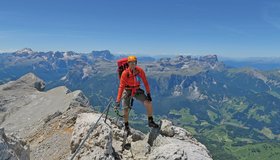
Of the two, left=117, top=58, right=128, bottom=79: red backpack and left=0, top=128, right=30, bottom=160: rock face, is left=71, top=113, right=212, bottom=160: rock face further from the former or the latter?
left=117, top=58, right=128, bottom=79: red backpack

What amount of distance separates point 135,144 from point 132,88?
3.27 m

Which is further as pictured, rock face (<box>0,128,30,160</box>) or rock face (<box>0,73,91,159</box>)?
rock face (<box>0,73,91,159</box>)

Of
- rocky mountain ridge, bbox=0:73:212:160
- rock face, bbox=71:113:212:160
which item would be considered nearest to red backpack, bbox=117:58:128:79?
rocky mountain ridge, bbox=0:73:212:160

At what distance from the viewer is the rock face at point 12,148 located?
41.2 ft

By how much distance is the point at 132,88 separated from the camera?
21.7 meters

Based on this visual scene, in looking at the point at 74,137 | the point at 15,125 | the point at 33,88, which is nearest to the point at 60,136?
the point at 74,137

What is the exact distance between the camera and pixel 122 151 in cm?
2061

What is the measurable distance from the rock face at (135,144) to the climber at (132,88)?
2.91 feet

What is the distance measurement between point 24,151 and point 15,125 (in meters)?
36.6

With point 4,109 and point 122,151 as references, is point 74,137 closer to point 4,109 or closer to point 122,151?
point 122,151

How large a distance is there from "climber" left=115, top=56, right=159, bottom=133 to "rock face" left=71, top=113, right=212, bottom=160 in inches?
34.9

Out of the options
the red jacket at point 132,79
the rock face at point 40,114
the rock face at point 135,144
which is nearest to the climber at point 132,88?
the red jacket at point 132,79

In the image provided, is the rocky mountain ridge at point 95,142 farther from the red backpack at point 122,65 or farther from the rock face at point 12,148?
the red backpack at point 122,65

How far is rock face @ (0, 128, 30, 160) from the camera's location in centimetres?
1255
